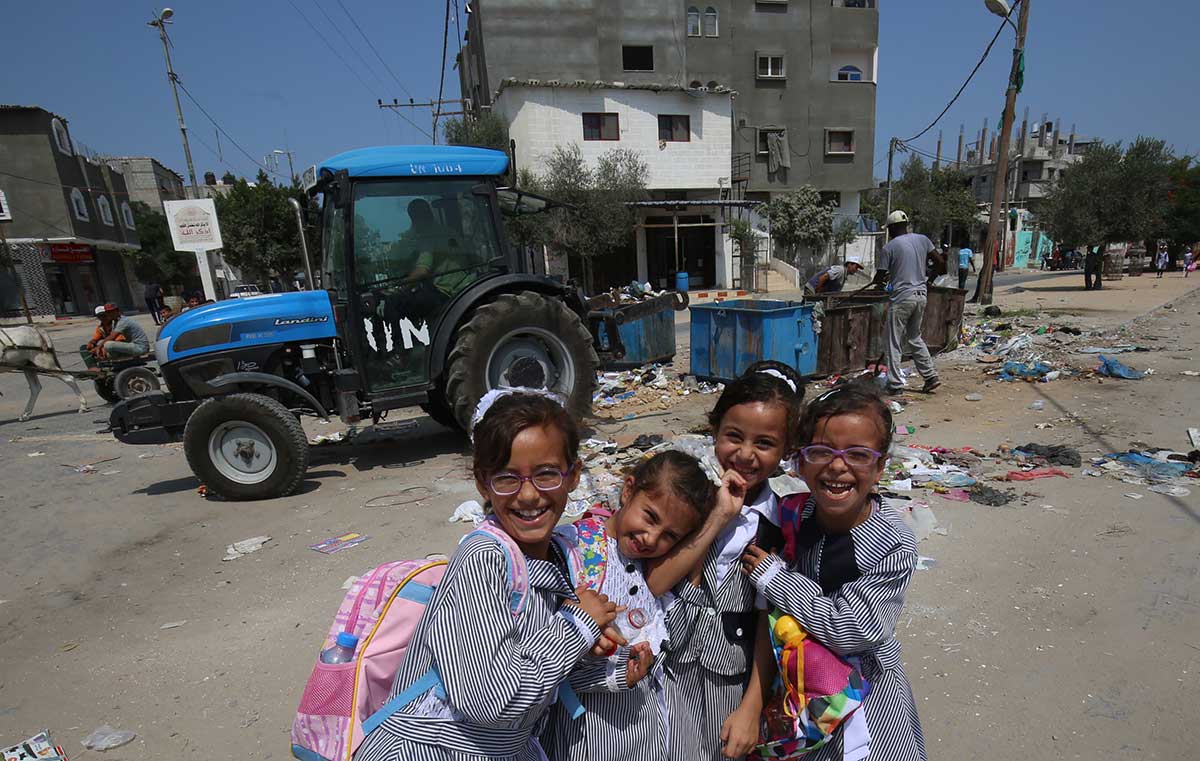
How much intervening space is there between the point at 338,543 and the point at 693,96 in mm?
22485

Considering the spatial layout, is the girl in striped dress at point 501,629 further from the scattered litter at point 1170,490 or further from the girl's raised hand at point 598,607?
the scattered litter at point 1170,490

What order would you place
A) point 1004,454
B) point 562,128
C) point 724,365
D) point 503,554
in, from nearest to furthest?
1. point 503,554
2. point 1004,454
3. point 724,365
4. point 562,128

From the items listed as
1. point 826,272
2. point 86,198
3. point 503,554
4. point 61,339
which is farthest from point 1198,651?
point 86,198

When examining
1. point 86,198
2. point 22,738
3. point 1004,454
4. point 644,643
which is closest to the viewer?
point 644,643

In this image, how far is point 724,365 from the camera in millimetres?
7297

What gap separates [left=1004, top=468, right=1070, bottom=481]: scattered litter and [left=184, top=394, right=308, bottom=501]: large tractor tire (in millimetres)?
5190

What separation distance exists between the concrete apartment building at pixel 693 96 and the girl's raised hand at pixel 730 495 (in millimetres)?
20827

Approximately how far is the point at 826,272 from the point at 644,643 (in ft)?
28.2

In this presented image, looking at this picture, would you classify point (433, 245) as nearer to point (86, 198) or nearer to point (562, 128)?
point (562, 128)

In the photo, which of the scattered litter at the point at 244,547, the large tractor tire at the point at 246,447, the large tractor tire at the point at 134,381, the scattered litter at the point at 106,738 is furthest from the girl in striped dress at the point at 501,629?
the large tractor tire at the point at 134,381

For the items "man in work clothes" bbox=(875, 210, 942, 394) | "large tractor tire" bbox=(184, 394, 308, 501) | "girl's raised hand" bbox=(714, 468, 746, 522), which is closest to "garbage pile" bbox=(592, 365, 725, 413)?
"man in work clothes" bbox=(875, 210, 942, 394)

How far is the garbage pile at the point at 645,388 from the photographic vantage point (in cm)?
710

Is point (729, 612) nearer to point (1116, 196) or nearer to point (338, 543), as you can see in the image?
point (338, 543)

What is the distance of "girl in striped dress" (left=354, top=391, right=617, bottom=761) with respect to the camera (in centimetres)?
109
